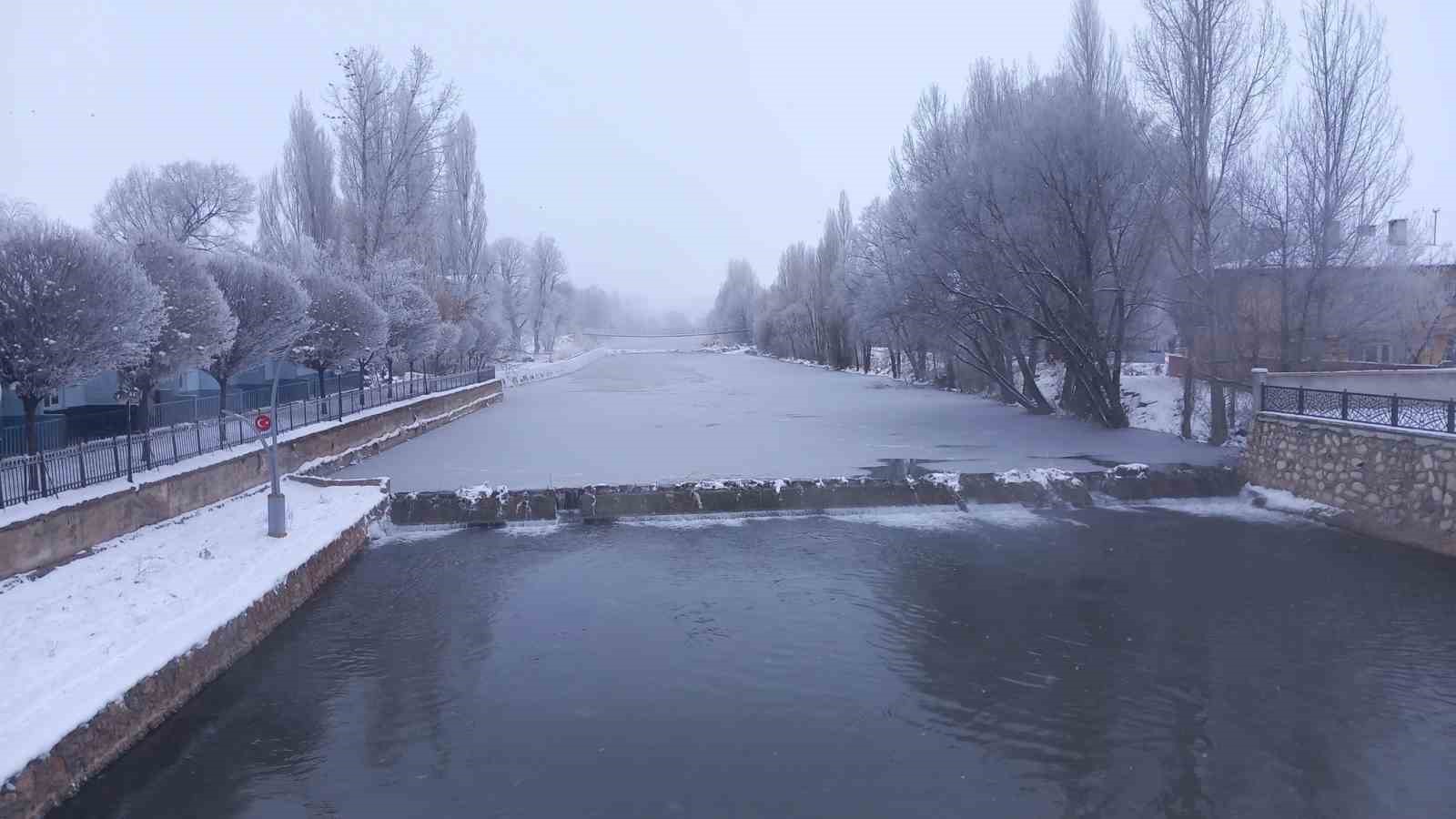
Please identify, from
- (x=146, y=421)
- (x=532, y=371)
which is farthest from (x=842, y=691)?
(x=532, y=371)

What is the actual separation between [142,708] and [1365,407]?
1822 cm

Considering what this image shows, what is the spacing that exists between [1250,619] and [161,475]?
14938mm

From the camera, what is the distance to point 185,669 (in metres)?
8.95

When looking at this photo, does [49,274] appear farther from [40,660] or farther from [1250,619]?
[1250,619]

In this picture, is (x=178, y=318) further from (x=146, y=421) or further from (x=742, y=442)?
(x=742, y=442)

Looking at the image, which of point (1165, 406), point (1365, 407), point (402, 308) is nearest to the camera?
point (1365, 407)

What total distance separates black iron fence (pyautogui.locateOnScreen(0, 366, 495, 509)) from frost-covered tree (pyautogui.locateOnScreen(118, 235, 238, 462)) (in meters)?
0.86

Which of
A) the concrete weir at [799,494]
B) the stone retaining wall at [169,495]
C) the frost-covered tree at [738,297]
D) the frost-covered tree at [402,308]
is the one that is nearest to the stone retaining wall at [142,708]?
the stone retaining wall at [169,495]

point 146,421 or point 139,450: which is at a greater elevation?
point 146,421

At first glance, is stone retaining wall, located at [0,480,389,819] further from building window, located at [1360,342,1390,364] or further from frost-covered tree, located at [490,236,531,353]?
frost-covered tree, located at [490,236,531,353]

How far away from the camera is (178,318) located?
16.3m

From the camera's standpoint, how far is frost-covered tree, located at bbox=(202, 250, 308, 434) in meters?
19.5

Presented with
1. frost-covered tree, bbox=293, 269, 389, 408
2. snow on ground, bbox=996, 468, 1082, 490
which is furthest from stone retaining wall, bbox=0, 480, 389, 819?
frost-covered tree, bbox=293, 269, 389, 408

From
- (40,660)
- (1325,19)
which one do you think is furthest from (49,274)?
(1325,19)
